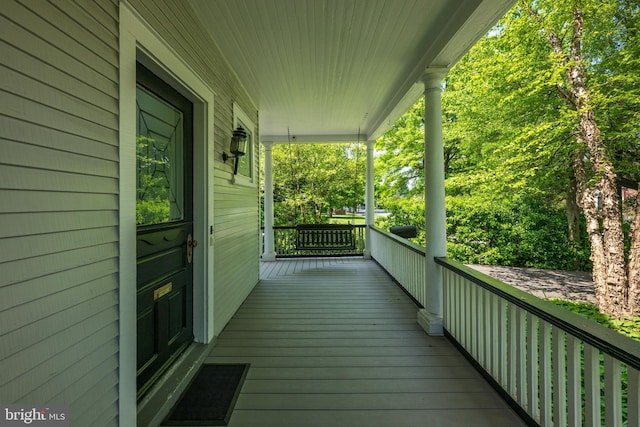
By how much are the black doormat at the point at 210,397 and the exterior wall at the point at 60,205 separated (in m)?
0.55

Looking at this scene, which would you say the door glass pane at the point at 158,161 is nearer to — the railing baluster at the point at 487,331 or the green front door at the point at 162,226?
the green front door at the point at 162,226

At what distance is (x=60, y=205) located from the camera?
3.40 feet

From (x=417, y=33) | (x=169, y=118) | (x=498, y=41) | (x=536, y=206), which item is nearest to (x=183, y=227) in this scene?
(x=169, y=118)

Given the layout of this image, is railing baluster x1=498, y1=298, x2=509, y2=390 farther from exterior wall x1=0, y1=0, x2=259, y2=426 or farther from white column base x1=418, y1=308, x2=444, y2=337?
exterior wall x1=0, y1=0, x2=259, y2=426

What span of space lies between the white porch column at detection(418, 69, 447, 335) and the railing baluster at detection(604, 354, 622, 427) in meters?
1.63

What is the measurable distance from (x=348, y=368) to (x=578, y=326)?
1.47 m

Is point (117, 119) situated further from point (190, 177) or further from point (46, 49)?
point (190, 177)

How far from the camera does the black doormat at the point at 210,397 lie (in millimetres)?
1691

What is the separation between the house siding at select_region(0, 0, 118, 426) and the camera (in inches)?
34.2

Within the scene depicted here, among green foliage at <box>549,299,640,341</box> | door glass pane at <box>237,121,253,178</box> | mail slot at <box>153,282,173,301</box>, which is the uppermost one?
door glass pane at <box>237,121,253,178</box>

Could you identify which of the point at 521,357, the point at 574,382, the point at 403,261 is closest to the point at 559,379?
the point at 574,382

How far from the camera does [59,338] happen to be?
1031mm

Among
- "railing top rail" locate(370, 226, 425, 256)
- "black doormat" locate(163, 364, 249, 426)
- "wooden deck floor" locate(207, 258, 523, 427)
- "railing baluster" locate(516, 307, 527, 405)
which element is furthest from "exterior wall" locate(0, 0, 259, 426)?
"railing top rail" locate(370, 226, 425, 256)

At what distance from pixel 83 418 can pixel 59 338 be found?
37 centimetres
